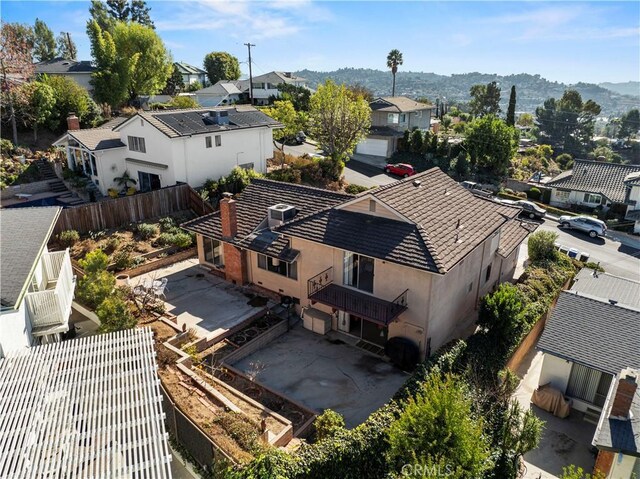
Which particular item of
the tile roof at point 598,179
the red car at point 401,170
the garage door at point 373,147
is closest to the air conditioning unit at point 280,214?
the red car at point 401,170

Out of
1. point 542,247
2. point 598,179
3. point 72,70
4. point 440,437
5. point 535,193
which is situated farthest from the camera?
point 72,70

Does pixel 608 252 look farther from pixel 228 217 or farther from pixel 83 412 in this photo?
Answer: pixel 83 412

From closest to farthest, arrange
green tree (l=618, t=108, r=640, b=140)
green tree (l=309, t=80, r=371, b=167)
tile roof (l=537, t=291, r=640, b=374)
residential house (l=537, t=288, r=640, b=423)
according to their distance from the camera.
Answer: tile roof (l=537, t=291, r=640, b=374)
residential house (l=537, t=288, r=640, b=423)
green tree (l=309, t=80, r=371, b=167)
green tree (l=618, t=108, r=640, b=140)

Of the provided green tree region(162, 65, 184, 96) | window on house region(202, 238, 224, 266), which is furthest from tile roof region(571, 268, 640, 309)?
green tree region(162, 65, 184, 96)

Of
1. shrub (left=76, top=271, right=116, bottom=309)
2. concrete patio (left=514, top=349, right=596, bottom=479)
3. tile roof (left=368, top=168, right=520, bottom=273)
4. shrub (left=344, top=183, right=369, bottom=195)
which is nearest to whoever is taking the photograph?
concrete patio (left=514, top=349, right=596, bottom=479)

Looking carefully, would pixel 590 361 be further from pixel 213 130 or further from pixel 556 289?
pixel 213 130

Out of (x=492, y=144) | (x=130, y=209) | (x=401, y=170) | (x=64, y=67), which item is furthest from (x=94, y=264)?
(x=64, y=67)

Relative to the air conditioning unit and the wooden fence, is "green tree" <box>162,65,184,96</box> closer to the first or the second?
the wooden fence
